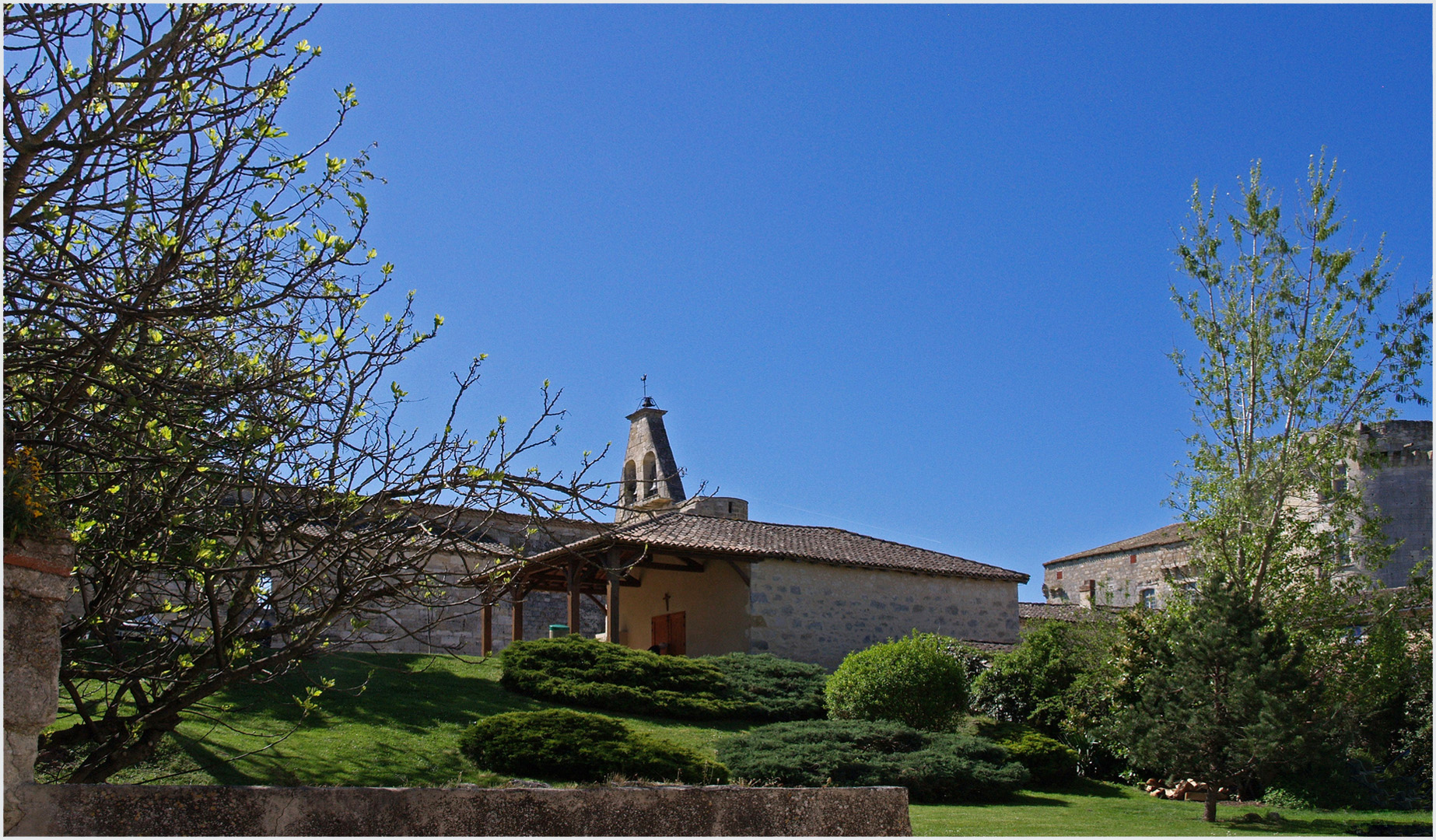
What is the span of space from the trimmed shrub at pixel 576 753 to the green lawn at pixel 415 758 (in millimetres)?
264

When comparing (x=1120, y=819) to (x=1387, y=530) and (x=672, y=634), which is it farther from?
(x=1387, y=530)

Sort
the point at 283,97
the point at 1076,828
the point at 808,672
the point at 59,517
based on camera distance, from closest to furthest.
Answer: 1. the point at 59,517
2. the point at 283,97
3. the point at 1076,828
4. the point at 808,672

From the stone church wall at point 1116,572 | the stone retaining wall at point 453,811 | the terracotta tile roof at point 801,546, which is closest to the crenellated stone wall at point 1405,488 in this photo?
the stone church wall at point 1116,572

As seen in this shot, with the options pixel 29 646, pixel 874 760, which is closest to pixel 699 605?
pixel 874 760

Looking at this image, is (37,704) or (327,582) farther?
(327,582)

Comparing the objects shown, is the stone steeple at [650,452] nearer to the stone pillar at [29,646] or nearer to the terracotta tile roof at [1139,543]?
the terracotta tile roof at [1139,543]

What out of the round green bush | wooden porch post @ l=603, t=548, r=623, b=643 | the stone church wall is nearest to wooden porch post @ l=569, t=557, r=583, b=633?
wooden porch post @ l=603, t=548, r=623, b=643

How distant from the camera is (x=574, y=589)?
17484mm

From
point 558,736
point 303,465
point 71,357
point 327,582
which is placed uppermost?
point 71,357

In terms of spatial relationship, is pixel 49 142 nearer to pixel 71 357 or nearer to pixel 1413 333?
pixel 71 357

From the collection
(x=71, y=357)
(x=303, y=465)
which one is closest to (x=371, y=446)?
(x=303, y=465)

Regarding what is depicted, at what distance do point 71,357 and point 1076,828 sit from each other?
895cm

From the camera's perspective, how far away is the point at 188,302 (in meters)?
4.77

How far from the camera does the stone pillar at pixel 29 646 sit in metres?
3.20
